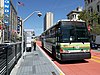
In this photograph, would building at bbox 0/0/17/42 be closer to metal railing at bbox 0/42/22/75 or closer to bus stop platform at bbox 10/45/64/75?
bus stop platform at bbox 10/45/64/75

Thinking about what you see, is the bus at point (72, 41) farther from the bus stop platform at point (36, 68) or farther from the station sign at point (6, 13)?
the station sign at point (6, 13)

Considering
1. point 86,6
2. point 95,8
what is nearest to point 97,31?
point 95,8

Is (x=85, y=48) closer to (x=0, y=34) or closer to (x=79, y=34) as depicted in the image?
(x=79, y=34)

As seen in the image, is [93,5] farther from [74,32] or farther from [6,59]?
[6,59]

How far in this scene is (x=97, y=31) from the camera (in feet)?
171

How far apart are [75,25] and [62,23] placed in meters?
0.99

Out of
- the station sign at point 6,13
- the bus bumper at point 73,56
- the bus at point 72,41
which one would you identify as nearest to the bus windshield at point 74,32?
the bus at point 72,41

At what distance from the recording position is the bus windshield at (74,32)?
15323mm

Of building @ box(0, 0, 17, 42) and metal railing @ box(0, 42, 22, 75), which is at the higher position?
building @ box(0, 0, 17, 42)

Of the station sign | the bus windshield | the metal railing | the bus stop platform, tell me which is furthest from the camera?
the station sign

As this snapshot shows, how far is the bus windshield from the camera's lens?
603 inches

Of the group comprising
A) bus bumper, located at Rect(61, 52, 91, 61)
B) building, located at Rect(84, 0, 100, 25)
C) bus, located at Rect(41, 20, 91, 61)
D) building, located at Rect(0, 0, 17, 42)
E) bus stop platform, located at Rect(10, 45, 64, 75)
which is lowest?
bus stop platform, located at Rect(10, 45, 64, 75)

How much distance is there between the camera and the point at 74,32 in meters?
15.6

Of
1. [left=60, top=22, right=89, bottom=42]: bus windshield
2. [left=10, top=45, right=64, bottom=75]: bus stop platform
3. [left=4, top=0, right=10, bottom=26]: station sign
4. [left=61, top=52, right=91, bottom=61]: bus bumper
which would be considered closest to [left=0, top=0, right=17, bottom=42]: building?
[left=4, top=0, right=10, bottom=26]: station sign
